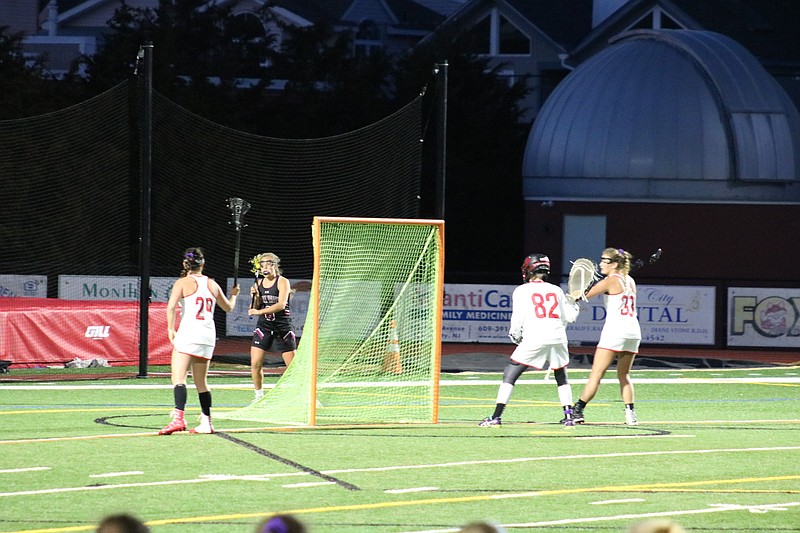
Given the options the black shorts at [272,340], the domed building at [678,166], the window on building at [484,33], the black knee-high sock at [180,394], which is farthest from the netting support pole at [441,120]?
the window on building at [484,33]

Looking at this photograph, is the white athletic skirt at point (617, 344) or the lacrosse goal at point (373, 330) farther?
the lacrosse goal at point (373, 330)

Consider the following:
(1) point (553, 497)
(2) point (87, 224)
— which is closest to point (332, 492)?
(1) point (553, 497)

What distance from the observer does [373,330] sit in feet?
54.5

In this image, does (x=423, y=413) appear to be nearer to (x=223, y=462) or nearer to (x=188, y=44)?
(x=223, y=462)

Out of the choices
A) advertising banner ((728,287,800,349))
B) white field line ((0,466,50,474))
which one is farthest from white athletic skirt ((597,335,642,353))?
advertising banner ((728,287,800,349))

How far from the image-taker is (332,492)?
10430 millimetres

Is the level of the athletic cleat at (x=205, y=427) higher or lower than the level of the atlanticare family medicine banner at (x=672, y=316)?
lower

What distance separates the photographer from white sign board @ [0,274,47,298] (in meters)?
31.0

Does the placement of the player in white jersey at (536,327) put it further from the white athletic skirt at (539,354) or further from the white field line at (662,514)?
the white field line at (662,514)

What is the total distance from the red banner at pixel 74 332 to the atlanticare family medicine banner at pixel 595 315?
345 inches

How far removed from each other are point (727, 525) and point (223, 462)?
14.0 feet

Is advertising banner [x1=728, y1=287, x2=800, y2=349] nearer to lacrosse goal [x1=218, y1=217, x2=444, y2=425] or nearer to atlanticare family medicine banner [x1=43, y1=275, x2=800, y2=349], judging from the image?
atlanticare family medicine banner [x1=43, y1=275, x2=800, y2=349]

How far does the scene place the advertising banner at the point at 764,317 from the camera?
32562 mm

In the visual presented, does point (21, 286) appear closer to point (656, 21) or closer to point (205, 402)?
point (205, 402)
